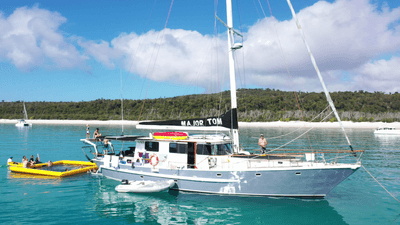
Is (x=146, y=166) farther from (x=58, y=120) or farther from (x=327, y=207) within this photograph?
(x=58, y=120)

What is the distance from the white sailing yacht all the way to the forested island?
Result: 42.8 m

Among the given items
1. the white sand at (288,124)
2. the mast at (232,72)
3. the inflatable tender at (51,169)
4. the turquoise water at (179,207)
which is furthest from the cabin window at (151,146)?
the white sand at (288,124)

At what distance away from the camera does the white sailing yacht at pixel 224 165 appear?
11148 mm

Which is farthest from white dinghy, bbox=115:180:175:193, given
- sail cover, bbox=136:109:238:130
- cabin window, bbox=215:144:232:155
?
sail cover, bbox=136:109:238:130

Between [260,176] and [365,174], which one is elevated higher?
[260,176]

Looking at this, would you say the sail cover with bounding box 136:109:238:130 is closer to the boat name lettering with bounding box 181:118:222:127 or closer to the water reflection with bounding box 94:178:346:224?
the boat name lettering with bounding box 181:118:222:127

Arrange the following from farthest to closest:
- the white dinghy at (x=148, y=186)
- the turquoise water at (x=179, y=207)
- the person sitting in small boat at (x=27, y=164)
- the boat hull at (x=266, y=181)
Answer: the person sitting in small boat at (x=27, y=164), the white dinghy at (x=148, y=186), the boat hull at (x=266, y=181), the turquoise water at (x=179, y=207)

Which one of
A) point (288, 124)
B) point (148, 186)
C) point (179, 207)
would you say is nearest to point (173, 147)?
point (148, 186)

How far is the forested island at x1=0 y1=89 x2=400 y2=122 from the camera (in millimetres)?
69875

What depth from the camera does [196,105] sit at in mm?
72562

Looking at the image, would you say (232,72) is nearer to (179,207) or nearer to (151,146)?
(151,146)

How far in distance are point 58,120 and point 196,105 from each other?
184 ft

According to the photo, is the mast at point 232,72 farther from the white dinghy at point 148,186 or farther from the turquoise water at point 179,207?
the white dinghy at point 148,186

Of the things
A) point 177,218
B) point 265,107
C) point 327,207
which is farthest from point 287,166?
point 265,107
